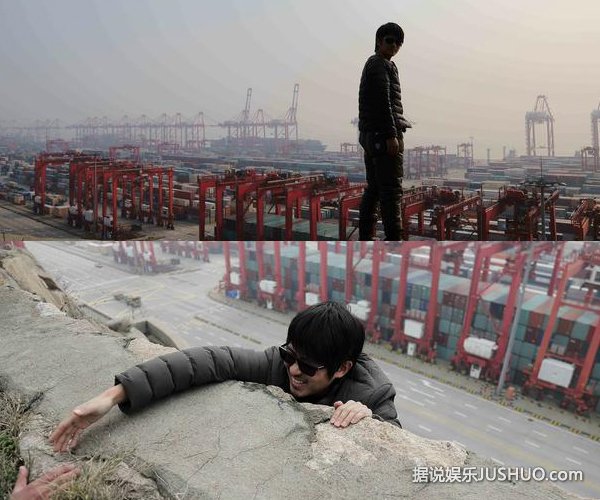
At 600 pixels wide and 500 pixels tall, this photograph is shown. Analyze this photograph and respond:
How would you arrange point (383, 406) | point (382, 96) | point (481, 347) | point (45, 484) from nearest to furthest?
point (45, 484) → point (383, 406) → point (481, 347) → point (382, 96)

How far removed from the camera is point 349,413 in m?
1.25

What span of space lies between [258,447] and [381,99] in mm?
2106

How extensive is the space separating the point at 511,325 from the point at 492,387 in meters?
0.26

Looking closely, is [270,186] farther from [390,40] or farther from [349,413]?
[349,413]

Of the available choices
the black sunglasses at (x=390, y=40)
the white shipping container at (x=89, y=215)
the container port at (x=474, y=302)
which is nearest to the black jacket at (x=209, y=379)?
the container port at (x=474, y=302)

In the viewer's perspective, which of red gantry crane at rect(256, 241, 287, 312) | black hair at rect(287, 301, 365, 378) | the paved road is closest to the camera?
black hair at rect(287, 301, 365, 378)

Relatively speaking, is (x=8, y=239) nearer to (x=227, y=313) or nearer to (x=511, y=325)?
(x=227, y=313)

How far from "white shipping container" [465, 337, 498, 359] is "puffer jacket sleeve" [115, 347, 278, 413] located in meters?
0.92

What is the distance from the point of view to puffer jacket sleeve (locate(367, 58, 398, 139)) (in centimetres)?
280

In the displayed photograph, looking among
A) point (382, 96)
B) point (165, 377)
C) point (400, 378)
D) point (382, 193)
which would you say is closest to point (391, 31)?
point (382, 96)

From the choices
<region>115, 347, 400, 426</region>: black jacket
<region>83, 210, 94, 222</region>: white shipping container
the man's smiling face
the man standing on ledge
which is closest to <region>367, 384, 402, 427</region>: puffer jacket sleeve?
<region>115, 347, 400, 426</region>: black jacket

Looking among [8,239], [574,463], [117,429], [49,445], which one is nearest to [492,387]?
[574,463]

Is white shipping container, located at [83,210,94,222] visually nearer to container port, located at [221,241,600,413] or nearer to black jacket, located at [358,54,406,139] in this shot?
container port, located at [221,241,600,413]

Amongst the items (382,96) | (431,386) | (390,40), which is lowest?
(431,386)
